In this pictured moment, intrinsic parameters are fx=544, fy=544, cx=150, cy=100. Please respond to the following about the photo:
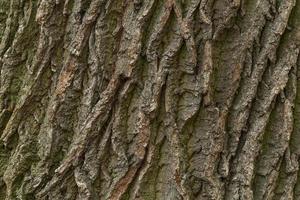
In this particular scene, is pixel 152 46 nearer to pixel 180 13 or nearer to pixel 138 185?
pixel 180 13

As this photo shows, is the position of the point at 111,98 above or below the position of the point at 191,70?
below

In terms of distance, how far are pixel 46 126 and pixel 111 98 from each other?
29cm

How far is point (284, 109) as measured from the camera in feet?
6.16

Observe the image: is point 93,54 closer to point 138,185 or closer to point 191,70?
point 191,70

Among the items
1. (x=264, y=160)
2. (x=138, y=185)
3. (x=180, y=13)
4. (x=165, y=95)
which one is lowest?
(x=138, y=185)

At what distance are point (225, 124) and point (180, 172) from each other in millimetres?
226

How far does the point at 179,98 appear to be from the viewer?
1860 mm

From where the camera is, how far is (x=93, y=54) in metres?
1.90

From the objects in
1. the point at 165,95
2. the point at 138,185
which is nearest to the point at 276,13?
the point at 165,95

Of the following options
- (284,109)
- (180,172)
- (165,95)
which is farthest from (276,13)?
(180,172)

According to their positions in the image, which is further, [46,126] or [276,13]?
[46,126]

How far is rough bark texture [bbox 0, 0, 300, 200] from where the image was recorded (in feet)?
6.05

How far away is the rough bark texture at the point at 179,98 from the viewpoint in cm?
184

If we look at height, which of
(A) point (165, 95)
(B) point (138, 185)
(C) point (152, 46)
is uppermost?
(C) point (152, 46)
